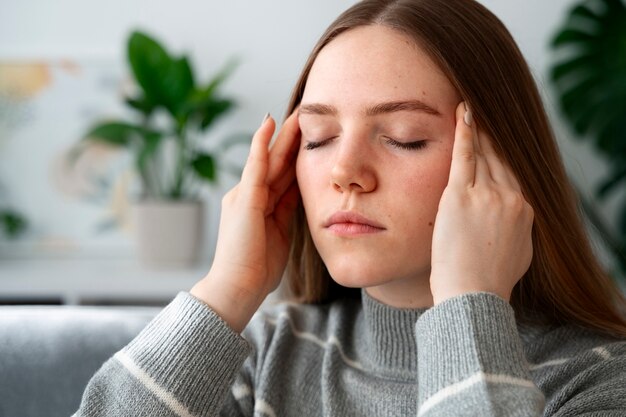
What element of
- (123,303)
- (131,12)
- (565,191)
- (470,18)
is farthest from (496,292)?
(131,12)

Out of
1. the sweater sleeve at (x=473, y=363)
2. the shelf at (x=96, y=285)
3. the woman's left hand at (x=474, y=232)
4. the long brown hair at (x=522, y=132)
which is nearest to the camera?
the sweater sleeve at (x=473, y=363)

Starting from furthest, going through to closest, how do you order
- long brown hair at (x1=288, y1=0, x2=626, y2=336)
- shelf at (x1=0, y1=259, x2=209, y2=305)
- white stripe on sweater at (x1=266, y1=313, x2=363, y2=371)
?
1. shelf at (x1=0, y1=259, x2=209, y2=305)
2. white stripe on sweater at (x1=266, y1=313, x2=363, y2=371)
3. long brown hair at (x1=288, y1=0, x2=626, y2=336)

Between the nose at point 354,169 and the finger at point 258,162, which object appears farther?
the finger at point 258,162

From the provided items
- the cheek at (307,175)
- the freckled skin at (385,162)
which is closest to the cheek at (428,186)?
the freckled skin at (385,162)

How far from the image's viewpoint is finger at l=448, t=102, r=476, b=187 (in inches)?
39.3

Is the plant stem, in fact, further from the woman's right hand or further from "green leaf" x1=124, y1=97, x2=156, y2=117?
the woman's right hand

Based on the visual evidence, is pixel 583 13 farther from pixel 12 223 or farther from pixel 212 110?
pixel 12 223

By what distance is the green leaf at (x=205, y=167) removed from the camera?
2.56 m

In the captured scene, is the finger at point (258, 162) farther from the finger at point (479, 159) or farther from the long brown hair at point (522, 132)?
the finger at point (479, 159)

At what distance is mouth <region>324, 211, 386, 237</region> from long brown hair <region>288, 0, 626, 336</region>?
0.66 feet

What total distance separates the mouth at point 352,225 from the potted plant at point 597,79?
1.98 m

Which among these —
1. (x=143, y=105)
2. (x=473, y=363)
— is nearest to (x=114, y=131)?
(x=143, y=105)

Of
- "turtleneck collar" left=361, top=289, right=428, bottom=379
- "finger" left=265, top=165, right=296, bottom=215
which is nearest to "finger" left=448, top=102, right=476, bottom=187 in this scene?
"turtleneck collar" left=361, top=289, right=428, bottom=379

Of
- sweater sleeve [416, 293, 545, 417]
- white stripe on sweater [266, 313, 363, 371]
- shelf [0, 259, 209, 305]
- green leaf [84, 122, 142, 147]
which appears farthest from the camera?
green leaf [84, 122, 142, 147]
